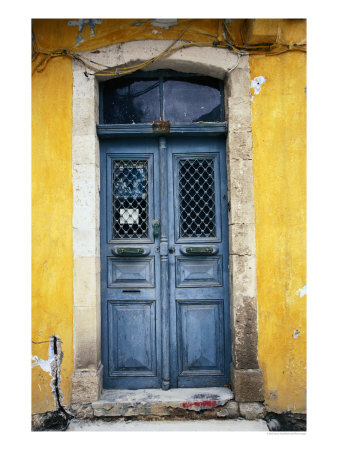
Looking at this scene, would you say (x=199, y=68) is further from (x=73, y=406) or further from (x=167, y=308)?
(x=73, y=406)

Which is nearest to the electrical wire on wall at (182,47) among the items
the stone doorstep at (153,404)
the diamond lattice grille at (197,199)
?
the diamond lattice grille at (197,199)

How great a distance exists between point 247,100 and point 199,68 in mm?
589

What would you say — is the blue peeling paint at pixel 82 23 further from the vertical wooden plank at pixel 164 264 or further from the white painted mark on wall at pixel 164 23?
the vertical wooden plank at pixel 164 264

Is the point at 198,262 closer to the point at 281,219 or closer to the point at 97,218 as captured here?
the point at 281,219

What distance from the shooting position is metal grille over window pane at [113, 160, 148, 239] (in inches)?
138

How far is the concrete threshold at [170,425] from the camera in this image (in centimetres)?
301

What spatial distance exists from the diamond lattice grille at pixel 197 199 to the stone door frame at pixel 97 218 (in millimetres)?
234

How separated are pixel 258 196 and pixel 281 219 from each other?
0.31m

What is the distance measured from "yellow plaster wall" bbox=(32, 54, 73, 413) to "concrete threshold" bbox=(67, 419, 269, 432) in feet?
0.99

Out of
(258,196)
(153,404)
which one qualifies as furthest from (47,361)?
(258,196)

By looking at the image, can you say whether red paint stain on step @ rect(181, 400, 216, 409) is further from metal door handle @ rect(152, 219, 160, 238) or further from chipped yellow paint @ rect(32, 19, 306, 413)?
metal door handle @ rect(152, 219, 160, 238)

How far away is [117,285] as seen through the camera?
3449 millimetres

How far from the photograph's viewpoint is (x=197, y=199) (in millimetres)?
3514

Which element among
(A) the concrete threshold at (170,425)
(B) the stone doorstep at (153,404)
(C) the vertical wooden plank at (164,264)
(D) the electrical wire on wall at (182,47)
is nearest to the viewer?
(A) the concrete threshold at (170,425)
